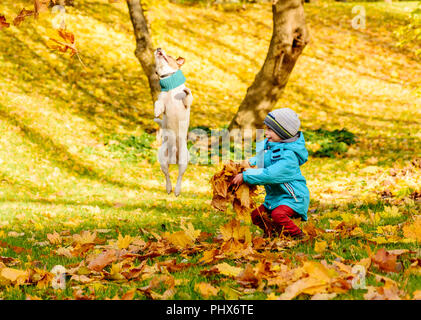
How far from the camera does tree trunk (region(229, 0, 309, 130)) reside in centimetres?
1021

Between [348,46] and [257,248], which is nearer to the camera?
[257,248]

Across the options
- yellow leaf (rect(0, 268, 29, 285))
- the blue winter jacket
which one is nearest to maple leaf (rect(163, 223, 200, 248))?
the blue winter jacket

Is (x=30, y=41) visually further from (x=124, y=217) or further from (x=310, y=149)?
(x=124, y=217)

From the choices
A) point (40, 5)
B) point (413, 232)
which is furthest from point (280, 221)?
point (40, 5)

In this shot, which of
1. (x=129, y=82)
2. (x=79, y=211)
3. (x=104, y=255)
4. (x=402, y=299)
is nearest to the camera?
(x=402, y=299)

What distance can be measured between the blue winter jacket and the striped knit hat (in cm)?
12

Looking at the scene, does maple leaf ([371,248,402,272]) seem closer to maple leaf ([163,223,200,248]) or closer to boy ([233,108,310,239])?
boy ([233,108,310,239])

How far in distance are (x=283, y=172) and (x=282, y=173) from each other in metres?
0.01

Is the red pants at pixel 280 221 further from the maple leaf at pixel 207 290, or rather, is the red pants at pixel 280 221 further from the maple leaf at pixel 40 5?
the maple leaf at pixel 40 5

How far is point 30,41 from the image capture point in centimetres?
1434

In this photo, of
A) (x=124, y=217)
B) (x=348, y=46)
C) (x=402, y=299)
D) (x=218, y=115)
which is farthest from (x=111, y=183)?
(x=348, y=46)

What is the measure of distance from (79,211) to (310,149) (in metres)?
6.33

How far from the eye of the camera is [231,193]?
3.81m

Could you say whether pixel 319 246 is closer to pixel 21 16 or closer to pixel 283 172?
pixel 283 172
